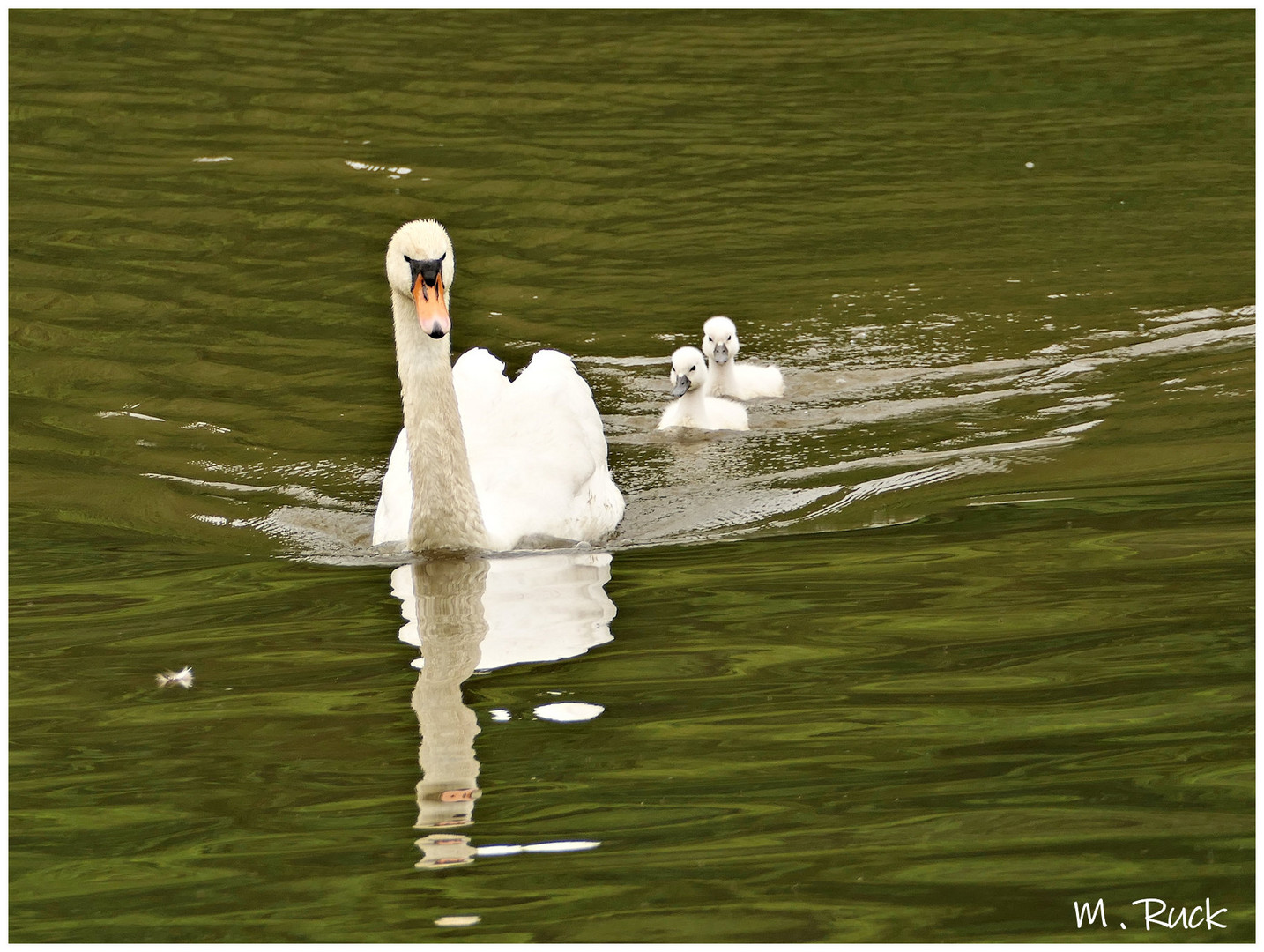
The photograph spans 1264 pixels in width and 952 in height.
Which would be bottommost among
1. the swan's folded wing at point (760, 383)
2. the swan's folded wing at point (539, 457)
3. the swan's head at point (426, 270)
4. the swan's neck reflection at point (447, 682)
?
the swan's neck reflection at point (447, 682)

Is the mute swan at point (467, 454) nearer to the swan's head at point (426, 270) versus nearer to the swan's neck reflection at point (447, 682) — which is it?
the swan's head at point (426, 270)

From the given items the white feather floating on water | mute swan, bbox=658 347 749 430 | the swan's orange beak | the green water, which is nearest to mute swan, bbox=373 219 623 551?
the swan's orange beak

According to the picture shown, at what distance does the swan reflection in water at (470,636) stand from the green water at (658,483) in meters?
0.04

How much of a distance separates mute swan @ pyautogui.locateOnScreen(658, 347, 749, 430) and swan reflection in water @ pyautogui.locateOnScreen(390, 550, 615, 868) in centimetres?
282

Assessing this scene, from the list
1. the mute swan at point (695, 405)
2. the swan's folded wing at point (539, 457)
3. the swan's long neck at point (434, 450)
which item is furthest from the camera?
the mute swan at point (695, 405)

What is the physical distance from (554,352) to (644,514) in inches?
48.5

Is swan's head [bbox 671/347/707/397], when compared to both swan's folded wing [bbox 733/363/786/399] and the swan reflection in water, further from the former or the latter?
the swan reflection in water

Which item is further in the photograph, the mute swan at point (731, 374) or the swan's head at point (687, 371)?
the mute swan at point (731, 374)

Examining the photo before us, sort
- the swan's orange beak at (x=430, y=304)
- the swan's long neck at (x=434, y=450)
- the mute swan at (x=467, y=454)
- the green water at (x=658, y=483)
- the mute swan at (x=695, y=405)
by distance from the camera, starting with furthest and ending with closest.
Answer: the mute swan at (x=695, y=405) < the swan's long neck at (x=434, y=450) < the mute swan at (x=467, y=454) < the swan's orange beak at (x=430, y=304) < the green water at (x=658, y=483)

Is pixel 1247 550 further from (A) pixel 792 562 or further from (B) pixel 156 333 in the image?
(B) pixel 156 333

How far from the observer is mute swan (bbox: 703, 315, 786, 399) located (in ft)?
40.7

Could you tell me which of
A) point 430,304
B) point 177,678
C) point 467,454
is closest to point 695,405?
point 467,454

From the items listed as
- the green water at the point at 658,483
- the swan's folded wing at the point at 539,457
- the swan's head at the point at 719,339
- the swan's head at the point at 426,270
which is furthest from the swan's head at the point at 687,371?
the swan's head at the point at 426,270

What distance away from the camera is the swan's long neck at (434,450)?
29.3 feet
